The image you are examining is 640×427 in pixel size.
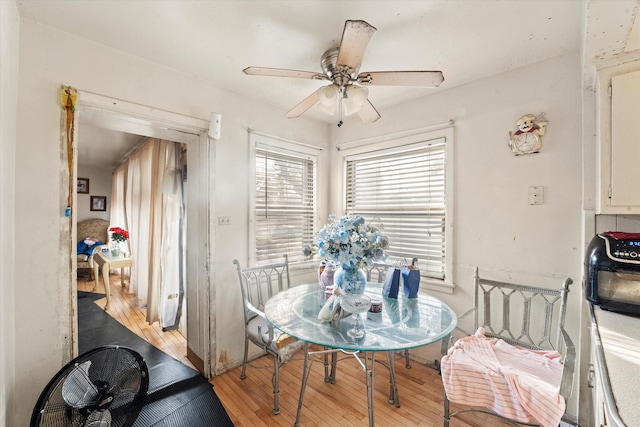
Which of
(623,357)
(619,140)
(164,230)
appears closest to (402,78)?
(619,140)

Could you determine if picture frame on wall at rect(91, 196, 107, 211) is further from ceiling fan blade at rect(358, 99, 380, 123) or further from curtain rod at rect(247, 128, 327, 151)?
ceiling fan blade at rect(358, 99, 380, 123)

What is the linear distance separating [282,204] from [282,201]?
31 millimetres

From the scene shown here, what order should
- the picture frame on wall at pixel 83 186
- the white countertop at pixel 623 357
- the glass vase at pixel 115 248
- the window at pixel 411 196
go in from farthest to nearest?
the picture frame on wall at pixel 83 186
the glass vase at pixel 115 248
the window at pixel 411 196
the white countertop at pixel 623 357

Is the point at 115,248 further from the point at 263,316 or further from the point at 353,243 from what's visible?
the point at 353,243

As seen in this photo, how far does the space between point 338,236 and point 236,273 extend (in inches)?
48.5

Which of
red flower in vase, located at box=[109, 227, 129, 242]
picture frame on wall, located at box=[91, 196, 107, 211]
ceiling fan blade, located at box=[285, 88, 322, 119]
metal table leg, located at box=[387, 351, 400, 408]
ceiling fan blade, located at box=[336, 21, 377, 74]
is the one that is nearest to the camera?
ceiling fan blade, located at box=[336, 21, 377, 74]

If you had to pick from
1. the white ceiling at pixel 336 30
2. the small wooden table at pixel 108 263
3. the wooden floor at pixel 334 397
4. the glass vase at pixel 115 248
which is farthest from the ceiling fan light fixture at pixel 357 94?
the glass vase at pixel 115 248

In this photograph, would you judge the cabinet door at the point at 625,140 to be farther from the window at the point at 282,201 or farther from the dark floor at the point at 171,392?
the dark floor at the point at 171,392

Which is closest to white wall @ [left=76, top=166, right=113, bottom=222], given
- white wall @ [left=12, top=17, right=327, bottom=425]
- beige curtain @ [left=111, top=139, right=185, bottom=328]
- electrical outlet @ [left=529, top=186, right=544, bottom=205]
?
beige curtain @ [left=111, top=139, right=185, bottom=328]

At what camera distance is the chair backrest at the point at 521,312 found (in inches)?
63.8

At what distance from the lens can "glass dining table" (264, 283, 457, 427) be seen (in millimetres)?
1240

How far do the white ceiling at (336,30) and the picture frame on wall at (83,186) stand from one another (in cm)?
516

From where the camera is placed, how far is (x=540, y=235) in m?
1.80

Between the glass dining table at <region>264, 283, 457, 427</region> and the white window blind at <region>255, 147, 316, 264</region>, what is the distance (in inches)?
31.4
